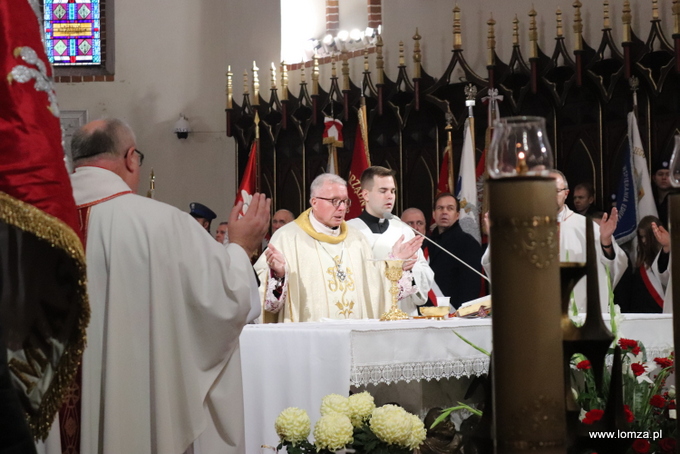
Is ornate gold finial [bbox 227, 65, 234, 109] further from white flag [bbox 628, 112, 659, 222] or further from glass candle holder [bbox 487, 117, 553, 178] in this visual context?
glass candle holder [bbox 487, 117, 553, 178]

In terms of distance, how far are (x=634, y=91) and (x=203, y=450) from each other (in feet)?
21.5

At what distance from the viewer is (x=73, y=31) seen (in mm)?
13258

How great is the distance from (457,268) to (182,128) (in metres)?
6.12

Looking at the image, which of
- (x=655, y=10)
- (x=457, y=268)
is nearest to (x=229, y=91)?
(x=457, y=268)

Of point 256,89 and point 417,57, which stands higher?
point 417,57

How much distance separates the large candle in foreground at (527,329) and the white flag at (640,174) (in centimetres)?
781

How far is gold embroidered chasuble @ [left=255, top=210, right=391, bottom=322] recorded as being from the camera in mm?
5727

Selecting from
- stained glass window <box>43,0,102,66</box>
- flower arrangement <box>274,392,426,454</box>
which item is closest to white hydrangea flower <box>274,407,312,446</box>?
flower arrangement <box>274,392,426,454</box>

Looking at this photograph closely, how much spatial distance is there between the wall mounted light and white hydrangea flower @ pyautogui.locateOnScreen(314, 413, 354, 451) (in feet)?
32.8

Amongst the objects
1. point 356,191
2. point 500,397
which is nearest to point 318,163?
point 356,191

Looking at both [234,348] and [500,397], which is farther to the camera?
[234,348]

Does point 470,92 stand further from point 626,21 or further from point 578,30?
point 626,21

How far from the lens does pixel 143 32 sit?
13016 millimetres

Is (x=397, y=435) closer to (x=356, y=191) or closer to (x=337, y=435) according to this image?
(x=337, y=435)
